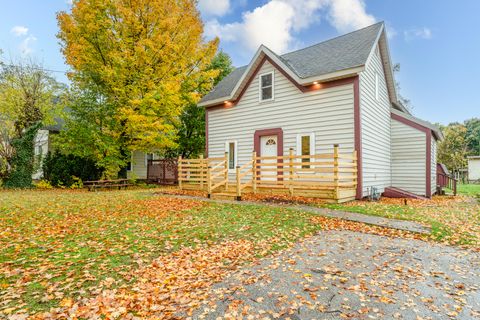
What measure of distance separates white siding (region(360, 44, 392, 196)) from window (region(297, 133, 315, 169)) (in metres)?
2.00

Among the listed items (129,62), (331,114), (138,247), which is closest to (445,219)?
(331,114)

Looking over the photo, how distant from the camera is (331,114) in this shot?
11.2 meters

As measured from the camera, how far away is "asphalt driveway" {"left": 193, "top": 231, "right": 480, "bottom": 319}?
3.07 metres

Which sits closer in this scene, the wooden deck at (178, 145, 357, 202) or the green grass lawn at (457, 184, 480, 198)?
the wooden deck at (178, 145, 357, 202)

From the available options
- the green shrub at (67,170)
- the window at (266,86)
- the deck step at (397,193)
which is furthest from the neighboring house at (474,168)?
the green shrub at (67,170)

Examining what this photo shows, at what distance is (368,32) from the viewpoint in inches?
496

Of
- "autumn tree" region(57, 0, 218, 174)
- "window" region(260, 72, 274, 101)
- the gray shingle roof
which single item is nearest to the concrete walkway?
the gray shingle roof

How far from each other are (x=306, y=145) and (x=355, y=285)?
28.3 feet

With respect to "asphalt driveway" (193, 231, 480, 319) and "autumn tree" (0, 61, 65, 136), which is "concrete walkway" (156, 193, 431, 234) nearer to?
"asphalt driveway" (193, 231, 480, 319)

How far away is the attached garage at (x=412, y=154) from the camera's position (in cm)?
1292

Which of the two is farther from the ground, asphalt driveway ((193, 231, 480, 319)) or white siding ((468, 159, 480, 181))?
white siding ((468, 159, 480, 181))

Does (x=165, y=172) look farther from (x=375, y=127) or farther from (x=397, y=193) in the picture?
(x=397, y=193)

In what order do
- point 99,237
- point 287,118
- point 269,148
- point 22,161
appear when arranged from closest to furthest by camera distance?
point 99,237
point 287,118
point 269,148
point 22,161

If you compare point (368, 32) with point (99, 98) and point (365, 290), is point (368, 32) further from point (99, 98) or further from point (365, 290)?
point (99, 98)
